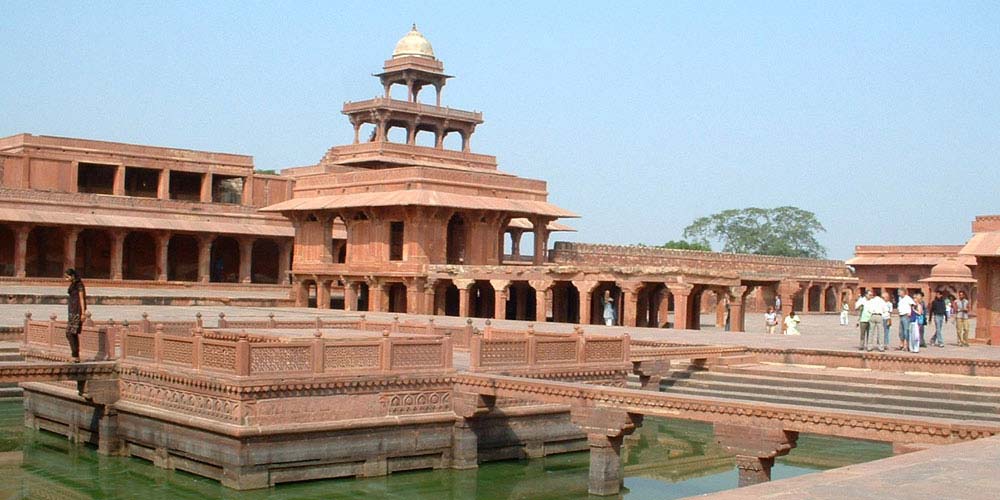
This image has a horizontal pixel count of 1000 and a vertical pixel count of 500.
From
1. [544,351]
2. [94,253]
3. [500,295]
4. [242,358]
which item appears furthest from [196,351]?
[94,253]

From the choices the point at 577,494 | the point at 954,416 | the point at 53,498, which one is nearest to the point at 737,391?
the point at 954,416

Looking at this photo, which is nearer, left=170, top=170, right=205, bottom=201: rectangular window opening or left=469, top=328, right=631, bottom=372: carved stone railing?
left=469, top=328, right=631, bottom=372: carved stone railing

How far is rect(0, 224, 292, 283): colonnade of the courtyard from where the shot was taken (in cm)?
3981

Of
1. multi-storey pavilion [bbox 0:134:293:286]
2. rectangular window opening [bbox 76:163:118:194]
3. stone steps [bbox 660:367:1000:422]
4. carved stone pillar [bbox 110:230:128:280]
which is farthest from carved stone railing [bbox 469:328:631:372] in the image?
rectangular window opening [bbox 76:163:118:194]

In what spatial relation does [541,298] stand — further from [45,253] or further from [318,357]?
[318,357]

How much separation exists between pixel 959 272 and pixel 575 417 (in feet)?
90.9

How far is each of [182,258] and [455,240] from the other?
38.6 feet

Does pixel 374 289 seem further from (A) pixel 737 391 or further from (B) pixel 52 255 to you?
(A) pixel 737 391

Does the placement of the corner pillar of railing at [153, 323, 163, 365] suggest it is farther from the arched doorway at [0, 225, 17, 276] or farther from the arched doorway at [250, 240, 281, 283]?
the arched doorway at [250, 240, 281, 283]

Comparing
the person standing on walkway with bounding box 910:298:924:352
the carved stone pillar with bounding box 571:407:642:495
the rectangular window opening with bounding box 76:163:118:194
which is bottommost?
the carved stone pillar with bounding box 571:407:642:495

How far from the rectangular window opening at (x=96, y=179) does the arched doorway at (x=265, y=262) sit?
5784mm

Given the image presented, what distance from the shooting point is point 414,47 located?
49438 mm

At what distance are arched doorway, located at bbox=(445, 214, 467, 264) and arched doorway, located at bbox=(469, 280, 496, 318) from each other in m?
1.48

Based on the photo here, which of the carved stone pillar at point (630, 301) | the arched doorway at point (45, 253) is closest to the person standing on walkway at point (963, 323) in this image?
the carved stone pillar at point (630, 301)
